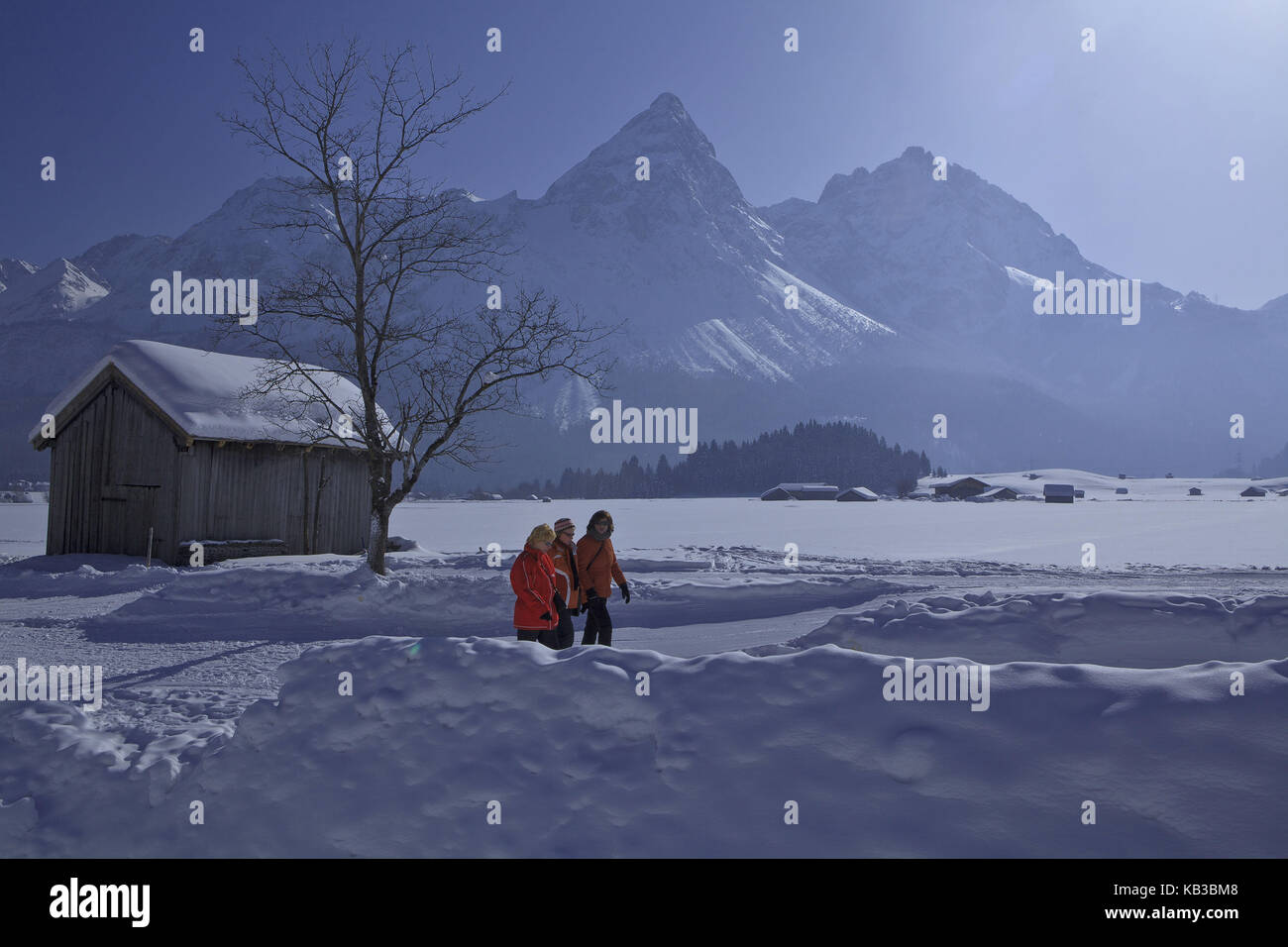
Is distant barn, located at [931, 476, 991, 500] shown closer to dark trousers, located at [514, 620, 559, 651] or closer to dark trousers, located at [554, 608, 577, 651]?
dark trousers, located at [554, 608, 577, 651]

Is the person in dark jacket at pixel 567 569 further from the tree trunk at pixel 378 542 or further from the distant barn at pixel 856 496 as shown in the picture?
the distant barn at pixel 856 496

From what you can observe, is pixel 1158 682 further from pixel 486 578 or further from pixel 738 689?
pixel 486 578

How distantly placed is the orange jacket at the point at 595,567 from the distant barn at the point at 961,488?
123719 millimetres

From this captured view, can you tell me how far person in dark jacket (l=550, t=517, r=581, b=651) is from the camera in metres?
8.44

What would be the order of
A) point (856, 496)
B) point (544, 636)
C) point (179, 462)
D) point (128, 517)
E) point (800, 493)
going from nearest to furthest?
point (544, 636) → point (179, 462) → point (128, 517) → point (856, 496) → point (800, 493)

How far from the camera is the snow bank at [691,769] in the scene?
3.94 m

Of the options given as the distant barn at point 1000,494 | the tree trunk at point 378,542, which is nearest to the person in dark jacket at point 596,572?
the tree trunk at point 378,542

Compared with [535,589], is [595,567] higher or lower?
higher

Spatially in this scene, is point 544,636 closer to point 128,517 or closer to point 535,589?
point 535,589

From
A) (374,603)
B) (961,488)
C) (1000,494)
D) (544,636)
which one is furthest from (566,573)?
(961,488)

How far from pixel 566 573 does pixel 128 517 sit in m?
17.5

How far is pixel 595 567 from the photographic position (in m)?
Answer: 9.08
